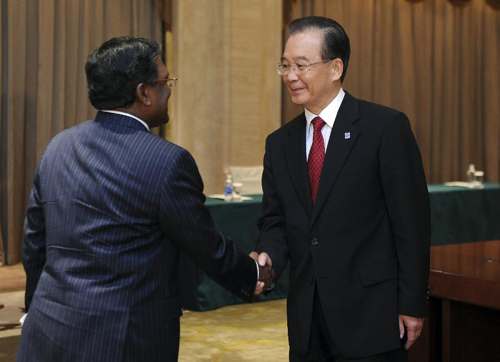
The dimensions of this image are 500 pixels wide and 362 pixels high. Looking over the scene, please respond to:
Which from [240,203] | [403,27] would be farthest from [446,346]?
[403,27]

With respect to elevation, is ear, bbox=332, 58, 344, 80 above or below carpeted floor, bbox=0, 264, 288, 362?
above

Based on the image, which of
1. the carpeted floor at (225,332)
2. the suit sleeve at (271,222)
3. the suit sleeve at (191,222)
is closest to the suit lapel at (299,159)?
the suit sleeve at (271,222)

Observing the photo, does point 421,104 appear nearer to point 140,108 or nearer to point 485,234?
point 485,234

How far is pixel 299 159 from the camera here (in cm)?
255

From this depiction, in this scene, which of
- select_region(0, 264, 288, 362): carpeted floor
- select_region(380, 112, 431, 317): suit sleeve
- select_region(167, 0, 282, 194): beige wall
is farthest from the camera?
select_region(167, 0, 282, 194): beige wall

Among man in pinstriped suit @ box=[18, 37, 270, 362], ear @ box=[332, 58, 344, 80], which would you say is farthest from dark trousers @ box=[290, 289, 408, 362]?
ear @ box=[332, 58, 344, 80]

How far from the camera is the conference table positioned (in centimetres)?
581

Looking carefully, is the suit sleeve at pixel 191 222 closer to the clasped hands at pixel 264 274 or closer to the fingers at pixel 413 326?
the clasped hands at pixel 264 274

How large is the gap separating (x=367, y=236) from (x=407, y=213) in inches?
6.1

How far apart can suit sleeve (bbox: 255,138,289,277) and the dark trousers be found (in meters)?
0.24

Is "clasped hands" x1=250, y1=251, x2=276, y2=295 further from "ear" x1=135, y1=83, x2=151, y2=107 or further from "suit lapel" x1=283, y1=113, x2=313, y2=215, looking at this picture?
"ear" x1=135, y1=83, x2=151, y2=107

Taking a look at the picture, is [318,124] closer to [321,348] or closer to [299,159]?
[299,159]

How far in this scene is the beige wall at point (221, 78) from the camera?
748 centimetres

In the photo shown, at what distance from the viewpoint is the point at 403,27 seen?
9.49 metres
